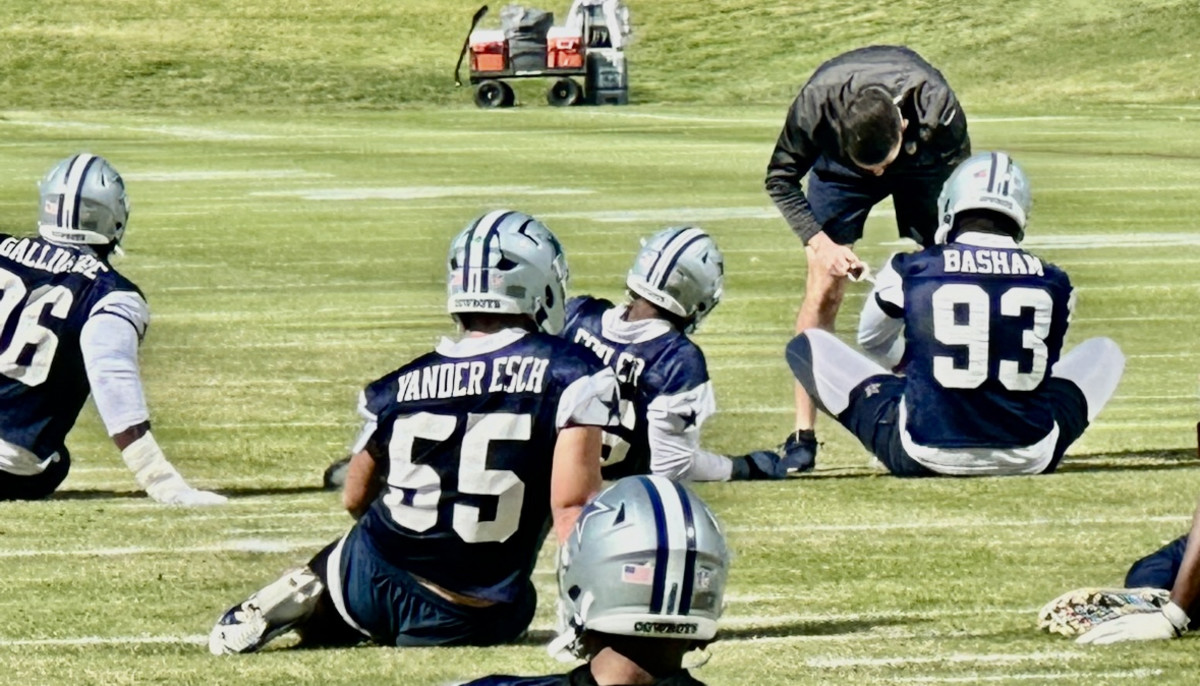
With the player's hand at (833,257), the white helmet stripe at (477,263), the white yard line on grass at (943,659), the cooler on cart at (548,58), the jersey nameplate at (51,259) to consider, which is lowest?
the cooler on cart at (548,58)

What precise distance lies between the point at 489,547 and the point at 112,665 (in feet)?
3.47

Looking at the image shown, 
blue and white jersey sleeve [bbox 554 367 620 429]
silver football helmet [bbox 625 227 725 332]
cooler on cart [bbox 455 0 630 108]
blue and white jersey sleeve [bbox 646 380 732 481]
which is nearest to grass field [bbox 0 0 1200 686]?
blue and white jersey sleeve [bbox 646 380 732 481]

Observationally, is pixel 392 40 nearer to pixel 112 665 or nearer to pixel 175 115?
pixel 175 115

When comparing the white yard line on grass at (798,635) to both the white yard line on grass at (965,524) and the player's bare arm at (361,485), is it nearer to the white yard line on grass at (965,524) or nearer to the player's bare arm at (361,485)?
the player's bare arm at (361,485)

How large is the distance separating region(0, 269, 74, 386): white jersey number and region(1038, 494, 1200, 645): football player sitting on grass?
421 cm

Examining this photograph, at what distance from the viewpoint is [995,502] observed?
9953 mm

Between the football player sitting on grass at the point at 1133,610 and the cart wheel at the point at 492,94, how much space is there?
40225 mm

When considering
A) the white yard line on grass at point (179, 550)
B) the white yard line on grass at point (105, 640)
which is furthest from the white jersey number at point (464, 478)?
the white yard line on grass at point (179, 550)

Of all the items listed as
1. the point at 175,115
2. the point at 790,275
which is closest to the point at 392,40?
the point at 175,115

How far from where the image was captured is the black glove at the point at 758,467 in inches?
432

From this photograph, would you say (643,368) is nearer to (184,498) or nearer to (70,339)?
(184,498)

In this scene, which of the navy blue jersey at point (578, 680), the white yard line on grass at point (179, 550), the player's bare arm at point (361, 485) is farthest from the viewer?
the white yard line on grass at point (179, 550)

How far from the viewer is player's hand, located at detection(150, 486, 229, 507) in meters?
10.3

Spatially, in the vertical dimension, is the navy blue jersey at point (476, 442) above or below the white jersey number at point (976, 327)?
above
